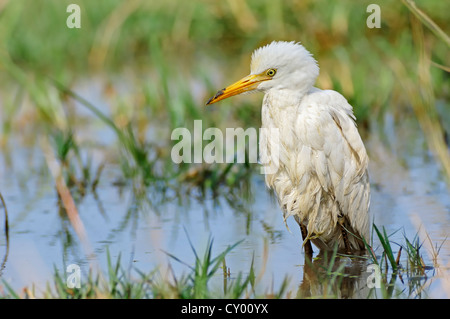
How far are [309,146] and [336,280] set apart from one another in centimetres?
82

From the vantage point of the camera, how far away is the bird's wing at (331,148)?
5.12 metres

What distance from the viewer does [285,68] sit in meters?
5.25

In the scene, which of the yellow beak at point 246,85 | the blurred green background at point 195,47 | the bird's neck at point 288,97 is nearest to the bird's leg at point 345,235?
the bird's neck at point 288,97

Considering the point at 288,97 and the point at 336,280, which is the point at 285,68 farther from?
the point at 336,280

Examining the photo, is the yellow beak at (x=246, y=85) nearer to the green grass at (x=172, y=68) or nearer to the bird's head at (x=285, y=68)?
the bird's head at (x=285, y=68)

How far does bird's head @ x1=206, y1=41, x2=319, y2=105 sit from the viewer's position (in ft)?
17.1

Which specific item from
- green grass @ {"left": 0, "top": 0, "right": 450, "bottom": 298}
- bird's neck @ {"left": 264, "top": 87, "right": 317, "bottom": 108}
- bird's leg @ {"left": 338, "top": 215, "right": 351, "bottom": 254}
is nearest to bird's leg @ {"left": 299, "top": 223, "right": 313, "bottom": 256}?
bird's leg @ {"left": 338, "top": 215, "right": 351, "bottom": 254}

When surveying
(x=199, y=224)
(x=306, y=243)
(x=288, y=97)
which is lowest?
(x=306, y=243)

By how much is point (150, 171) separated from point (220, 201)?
652 mm

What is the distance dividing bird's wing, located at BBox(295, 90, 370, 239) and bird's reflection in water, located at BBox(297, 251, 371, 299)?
14.6 inches

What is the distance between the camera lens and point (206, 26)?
1375cm

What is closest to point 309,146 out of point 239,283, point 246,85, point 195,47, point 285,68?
point 285,68
